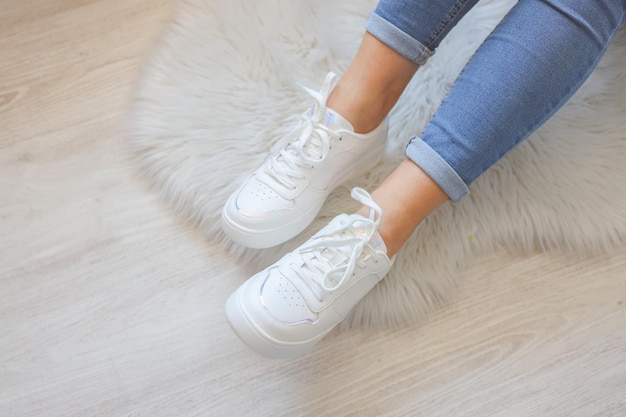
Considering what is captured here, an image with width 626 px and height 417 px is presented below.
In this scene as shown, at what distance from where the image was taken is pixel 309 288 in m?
0.63

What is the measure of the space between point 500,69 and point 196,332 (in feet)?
1.67

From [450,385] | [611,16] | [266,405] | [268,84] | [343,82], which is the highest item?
[611,16]

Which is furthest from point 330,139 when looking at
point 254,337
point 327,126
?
point 254,337

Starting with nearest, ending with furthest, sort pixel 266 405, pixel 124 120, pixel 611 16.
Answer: pixel 611 16 < pixel 266 405 < pixel 124 120

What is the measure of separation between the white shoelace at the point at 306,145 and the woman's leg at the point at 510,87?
0.12 m

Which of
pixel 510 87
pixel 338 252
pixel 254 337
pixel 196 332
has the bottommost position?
pixel 196 332

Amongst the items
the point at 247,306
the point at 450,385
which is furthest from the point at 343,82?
the point at 450,385

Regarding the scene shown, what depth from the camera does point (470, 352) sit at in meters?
0.72

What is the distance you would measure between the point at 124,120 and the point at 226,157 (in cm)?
18

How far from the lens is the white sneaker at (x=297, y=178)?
26.0 inches

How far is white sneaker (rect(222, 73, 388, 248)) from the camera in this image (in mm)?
660

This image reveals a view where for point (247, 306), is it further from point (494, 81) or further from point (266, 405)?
point (494, 81)

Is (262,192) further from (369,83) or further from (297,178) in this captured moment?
(369,83)

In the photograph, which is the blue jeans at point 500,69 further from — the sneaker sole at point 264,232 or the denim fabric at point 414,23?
the sneaker sole at point 264,232
